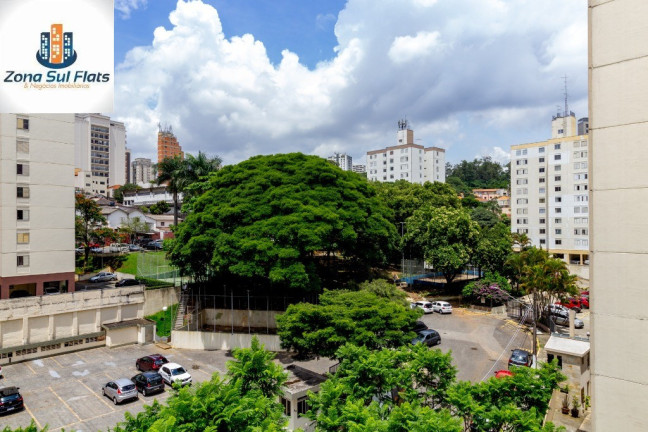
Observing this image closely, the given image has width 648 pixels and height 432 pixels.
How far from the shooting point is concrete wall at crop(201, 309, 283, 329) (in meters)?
31.5

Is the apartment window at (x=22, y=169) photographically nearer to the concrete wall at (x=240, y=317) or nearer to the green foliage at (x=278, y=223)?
the green foliage at (x=278, y=223)

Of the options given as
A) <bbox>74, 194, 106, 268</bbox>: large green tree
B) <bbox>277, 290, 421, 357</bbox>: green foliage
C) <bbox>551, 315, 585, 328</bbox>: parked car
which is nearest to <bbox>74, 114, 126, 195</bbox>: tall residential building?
<bbox>74, 194, 106, 268</bbox>: large green tree

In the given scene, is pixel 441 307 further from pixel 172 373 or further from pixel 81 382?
pixel 81 382

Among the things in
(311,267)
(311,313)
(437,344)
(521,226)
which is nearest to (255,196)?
(311,267)

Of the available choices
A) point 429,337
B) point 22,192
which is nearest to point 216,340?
point 429,337

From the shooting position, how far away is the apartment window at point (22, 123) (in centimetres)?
3142

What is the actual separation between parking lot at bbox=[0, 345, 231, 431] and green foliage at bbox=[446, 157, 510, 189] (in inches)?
5081

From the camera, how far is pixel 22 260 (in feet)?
105

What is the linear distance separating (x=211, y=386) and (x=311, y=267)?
54.4 ft

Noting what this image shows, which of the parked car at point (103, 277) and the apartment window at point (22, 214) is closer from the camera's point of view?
the apartment window at point (22, 214)

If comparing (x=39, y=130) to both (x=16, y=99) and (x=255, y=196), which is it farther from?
(x=16, y=99)

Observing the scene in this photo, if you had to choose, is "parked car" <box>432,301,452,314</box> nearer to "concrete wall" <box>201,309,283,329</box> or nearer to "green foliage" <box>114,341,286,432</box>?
"concrete wall" <box>201,309,283,329</box>

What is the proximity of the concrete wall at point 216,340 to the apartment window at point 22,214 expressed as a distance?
47.0ft

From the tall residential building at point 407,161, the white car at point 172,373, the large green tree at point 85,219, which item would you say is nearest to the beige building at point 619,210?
the white car at point 172,373
